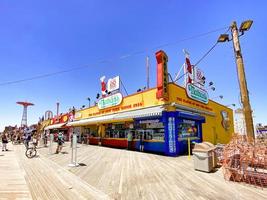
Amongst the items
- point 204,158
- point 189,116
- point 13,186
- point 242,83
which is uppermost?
point 242,83

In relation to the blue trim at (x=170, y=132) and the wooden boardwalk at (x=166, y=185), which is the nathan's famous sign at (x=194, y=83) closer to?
the blue trim at (x=170, y=132)

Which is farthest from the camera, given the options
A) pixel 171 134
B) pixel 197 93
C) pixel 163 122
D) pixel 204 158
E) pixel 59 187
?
pixel 197 93

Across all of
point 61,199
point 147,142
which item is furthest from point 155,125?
point 61,199

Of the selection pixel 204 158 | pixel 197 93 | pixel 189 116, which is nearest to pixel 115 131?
pixel 189 116

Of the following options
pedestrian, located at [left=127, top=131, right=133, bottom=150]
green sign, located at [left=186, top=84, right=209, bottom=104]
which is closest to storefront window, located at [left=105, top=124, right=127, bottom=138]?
pedestrian, located at [left=127, top=131, right=133, bottom=150]

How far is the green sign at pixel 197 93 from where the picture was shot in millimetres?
15296

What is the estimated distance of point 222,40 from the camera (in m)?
8.12

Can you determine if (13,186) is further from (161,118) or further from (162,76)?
(162,76)

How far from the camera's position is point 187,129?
15.0m

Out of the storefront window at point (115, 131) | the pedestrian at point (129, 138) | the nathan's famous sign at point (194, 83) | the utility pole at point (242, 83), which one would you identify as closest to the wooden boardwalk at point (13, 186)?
the utility pole at point (242, 83)

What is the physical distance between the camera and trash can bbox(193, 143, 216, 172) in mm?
7569

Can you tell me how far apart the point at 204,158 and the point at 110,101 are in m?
13.1

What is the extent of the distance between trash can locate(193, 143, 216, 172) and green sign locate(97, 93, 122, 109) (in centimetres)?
1082

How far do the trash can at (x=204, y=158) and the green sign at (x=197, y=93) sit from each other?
7.65 meters
